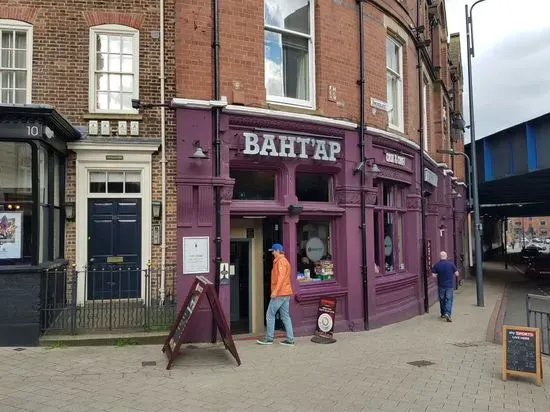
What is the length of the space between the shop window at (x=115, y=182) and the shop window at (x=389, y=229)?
6017 mm

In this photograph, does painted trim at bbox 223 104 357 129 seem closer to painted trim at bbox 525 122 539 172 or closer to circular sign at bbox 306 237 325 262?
circular sign at bbox 306 237 325 262

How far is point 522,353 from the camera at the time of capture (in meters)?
7.01

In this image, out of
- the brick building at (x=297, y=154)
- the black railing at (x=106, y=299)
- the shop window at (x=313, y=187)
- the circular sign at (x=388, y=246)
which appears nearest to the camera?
the black railing at (x=106, y=299)

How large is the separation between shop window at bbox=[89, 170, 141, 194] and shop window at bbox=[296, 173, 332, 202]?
3.41 m

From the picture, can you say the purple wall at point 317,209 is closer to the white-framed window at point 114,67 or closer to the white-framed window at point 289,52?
the white-framed window at point 289,52

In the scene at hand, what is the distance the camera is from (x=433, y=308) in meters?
15.2

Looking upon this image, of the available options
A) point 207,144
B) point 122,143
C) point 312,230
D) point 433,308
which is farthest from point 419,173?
point 122,143

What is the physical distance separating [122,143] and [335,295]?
5.33 meters

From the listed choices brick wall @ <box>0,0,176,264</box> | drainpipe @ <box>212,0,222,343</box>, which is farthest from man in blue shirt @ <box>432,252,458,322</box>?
brick wall @ <box>0,0,176,264</box>

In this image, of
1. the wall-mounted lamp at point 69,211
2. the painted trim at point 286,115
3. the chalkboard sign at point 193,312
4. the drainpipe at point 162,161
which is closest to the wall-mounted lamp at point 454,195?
the painted trim at point 286,115

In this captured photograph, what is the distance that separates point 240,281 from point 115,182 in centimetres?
334

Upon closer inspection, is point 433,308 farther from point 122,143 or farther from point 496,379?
point 122,143

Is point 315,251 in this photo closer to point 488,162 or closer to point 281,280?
point 281,280

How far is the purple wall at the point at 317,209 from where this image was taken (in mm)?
9258
